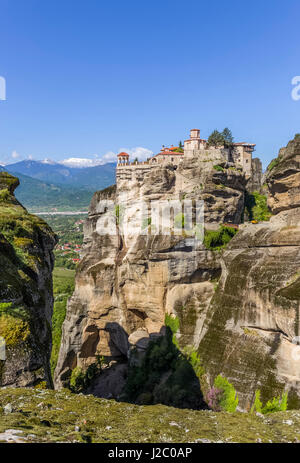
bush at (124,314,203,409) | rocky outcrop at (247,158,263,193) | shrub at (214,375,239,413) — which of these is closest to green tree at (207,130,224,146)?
rocky outcrop at (247,158,263,193)

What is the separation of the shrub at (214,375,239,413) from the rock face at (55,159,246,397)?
216 inches

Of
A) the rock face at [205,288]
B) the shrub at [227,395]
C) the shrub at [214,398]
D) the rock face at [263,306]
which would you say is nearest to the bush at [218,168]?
the rock face at [205,288]

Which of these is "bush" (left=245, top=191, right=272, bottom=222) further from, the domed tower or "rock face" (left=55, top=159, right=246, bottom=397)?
the domed tower

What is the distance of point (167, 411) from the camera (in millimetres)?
11961

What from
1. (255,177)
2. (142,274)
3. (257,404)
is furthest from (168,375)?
(255,177)

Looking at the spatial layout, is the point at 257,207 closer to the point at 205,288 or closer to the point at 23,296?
the point at 205,288

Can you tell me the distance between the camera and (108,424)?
9359 millimetres

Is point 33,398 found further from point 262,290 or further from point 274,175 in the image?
point 274,175

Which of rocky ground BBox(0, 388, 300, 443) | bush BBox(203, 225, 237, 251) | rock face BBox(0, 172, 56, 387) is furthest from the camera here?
bush BBox(203, 225, 237, 251)

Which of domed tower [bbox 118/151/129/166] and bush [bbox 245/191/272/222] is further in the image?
domed tower [bbox 118/151/129/166]

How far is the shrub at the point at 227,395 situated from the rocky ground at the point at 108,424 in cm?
957

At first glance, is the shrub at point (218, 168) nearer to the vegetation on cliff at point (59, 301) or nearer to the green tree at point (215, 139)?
the green tree at point (215, 139)

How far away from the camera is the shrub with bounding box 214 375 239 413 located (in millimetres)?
21062
